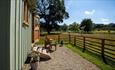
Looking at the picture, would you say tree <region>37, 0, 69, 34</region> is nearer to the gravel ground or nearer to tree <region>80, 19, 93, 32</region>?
tree <region>80, 19, 93, 32</region>

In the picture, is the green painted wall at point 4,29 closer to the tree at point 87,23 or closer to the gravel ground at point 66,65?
the gravel ground at point 66,65

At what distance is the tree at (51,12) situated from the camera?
197 feet

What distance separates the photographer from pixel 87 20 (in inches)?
3844

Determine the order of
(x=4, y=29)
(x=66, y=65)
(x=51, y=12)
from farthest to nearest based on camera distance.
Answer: (x=51, y=12), (x=66, y=65), (x=4, y=29)

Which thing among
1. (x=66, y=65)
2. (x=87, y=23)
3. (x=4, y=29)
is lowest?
(x=66, y=65)

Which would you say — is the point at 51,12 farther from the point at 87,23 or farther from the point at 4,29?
the point at 4,29

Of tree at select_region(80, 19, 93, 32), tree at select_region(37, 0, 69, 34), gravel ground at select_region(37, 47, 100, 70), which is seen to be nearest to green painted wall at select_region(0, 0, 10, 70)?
gravel ground at select_region(37, 47, 100, 70)

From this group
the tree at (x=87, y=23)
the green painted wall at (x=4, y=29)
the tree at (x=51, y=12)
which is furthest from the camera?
the tree at (x=87, y=23)

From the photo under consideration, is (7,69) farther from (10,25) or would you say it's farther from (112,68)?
(112,68)

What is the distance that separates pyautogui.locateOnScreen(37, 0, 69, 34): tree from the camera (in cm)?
6012

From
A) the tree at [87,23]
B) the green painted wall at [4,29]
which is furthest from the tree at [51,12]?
the green painted wall at [4,29]

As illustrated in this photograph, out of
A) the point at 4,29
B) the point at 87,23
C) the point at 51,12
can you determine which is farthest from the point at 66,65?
the point at 87,23

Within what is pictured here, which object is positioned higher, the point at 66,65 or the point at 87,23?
the point at 87,23

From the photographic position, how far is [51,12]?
60438mm
